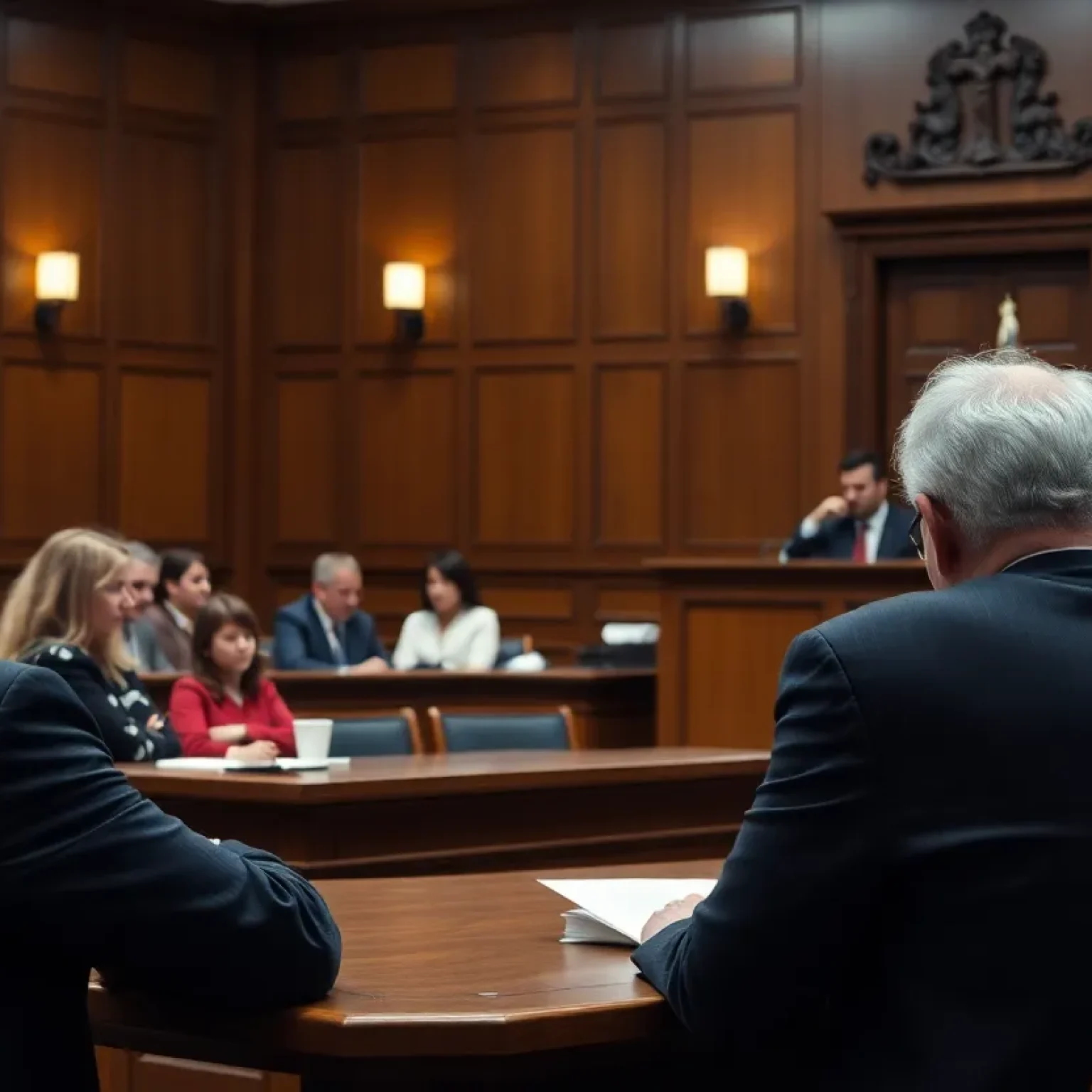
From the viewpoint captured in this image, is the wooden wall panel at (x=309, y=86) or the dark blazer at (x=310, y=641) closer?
the dark blazer at (x=310, y=641)

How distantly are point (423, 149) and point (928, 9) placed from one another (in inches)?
104

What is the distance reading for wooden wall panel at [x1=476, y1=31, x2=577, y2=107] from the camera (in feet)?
33.0

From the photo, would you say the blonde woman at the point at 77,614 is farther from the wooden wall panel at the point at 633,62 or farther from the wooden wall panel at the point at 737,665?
the wooden wall panel at the point at 633,62

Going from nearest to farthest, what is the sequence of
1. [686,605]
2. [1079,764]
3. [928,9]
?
[1079,764] → [686,605] → [928,9]

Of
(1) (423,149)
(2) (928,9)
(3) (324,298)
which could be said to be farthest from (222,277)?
(2) (928,9)

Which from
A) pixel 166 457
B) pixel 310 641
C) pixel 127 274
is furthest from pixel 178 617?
pixel 127 274

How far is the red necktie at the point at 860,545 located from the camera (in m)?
8.22

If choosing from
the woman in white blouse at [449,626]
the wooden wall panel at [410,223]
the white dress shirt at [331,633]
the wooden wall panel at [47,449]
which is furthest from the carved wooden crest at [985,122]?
the wooden wall panel at [47,449]

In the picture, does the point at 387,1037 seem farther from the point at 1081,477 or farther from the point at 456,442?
the point at 456,442

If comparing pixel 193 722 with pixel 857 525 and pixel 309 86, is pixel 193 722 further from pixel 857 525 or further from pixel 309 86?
pixel 309 86

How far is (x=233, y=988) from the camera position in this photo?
1.89m

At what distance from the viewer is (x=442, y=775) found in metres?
4.32

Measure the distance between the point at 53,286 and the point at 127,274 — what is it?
1.73ft

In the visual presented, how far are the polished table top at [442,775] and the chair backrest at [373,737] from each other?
20 centimetres
